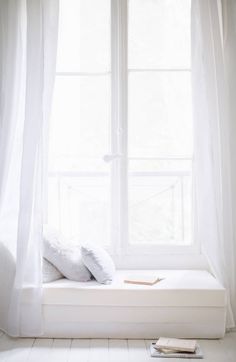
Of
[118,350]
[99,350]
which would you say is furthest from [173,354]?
[99,350]

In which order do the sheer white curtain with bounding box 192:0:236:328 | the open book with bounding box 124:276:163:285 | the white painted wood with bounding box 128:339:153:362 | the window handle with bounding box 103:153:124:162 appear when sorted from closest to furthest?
the white painted wood with bounding box 128:339:153:362 → the open book with bounding box 124:276:163:285 → the sheer white curtain with bounding box 192:0:236:328 → the window handle with bounding box 103:153:124:162

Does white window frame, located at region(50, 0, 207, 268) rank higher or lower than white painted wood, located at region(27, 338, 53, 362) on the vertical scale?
higher

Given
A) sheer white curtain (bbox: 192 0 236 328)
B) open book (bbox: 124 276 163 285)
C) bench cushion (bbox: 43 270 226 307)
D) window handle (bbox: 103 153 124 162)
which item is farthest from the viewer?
window handle (bbox: 103 153 124 162)

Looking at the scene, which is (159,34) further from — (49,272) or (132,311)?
(132,311)

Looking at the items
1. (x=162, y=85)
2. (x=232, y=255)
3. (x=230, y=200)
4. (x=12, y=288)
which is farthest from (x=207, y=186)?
(x=12, y=288)

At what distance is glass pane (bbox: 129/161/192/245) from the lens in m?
4.50

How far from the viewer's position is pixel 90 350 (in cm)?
374

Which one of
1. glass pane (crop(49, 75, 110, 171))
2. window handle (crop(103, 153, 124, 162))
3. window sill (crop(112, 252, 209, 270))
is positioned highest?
glass pane (crop(49, 75, 110, 171))

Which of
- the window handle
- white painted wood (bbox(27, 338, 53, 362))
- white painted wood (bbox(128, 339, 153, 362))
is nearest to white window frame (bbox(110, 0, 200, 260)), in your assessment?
the window handle

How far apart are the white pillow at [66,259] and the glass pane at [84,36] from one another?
1.30m

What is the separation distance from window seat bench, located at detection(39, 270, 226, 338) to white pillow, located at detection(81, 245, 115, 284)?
69mm

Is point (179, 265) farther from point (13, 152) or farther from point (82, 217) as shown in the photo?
point (13, 152)

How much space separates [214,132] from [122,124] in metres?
0.69

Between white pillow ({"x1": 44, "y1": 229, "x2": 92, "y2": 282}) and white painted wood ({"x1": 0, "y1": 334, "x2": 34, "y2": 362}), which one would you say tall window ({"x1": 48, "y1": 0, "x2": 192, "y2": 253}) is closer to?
white pillow ({"x1": 44, "y1": 229, "x2": 92, "y2": 282})
